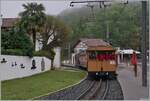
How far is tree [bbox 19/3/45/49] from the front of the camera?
5319 centimetres

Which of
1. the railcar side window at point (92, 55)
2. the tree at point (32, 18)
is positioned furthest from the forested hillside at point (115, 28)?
the railcar side window at point (92, 55)

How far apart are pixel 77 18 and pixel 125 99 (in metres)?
73.8

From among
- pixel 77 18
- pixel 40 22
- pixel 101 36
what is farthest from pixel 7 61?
pixel 77 18

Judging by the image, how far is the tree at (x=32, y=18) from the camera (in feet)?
174

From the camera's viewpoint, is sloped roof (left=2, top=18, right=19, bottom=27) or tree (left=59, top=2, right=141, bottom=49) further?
tree (left=59, top=2, right=141, bottom=49)

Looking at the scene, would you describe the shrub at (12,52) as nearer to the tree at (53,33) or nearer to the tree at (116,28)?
the tree at (53,33)

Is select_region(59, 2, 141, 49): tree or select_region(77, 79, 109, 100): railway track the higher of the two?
select_region(59, 2, 141, 49): tree

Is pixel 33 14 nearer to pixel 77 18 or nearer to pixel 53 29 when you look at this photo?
pixel 53 29

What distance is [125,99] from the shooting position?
806 inches

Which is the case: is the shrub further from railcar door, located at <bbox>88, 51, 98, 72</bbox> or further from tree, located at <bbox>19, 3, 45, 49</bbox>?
tree, located at <bbox>19, 3, 45, 49</bbox>

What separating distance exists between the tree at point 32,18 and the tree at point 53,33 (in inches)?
292

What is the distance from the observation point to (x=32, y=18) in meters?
53.2

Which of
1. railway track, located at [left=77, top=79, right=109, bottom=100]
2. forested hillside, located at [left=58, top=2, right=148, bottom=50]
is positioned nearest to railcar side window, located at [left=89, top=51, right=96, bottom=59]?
railway track, located at [left=77, top=79, right=109, bottom=100]

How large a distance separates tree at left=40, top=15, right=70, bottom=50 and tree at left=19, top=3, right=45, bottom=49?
7.43 m
